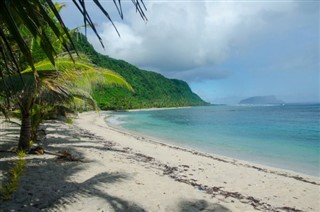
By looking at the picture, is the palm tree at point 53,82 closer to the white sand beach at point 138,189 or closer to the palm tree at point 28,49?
the palm tree at point 28,49

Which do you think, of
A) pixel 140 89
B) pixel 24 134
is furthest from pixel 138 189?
pixel 140 89

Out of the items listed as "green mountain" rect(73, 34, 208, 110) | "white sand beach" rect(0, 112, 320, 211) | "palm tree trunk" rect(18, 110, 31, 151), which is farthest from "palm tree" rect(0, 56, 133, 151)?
"green mountain" rect(73, 34, 208, 110)

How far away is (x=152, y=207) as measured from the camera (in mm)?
4887

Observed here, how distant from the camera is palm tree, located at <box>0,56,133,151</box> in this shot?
5.37m

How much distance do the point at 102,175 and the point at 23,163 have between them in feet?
5.63

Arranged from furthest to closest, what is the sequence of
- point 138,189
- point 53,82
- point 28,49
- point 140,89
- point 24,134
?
point 140,89 < point 24,134 < point 53,82 < point 138,189 < point 28,49

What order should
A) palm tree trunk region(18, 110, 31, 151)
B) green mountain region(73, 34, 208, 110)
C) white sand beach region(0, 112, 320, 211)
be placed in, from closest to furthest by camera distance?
white sand beach region(0, 112, 320, 211)
palm tree trunk region(18, 110, 31, 151)
green mountain region(73, 34, 208, 110)

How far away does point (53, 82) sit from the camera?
5984 mm

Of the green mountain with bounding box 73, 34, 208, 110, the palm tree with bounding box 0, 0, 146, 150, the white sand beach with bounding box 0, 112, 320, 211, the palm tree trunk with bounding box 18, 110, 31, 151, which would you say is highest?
the green mountain with bounding box 73, 34, 208, 110

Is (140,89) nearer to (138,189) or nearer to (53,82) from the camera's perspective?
(53,82)

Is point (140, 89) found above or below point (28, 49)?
above

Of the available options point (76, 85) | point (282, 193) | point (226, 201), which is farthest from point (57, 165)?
point (282, 193)

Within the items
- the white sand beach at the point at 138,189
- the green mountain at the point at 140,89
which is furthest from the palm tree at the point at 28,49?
the green mountain at the point at 140,89

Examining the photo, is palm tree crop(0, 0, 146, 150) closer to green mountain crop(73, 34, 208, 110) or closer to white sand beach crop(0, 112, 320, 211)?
white sand beach crop(0, 112, 320, 211)
